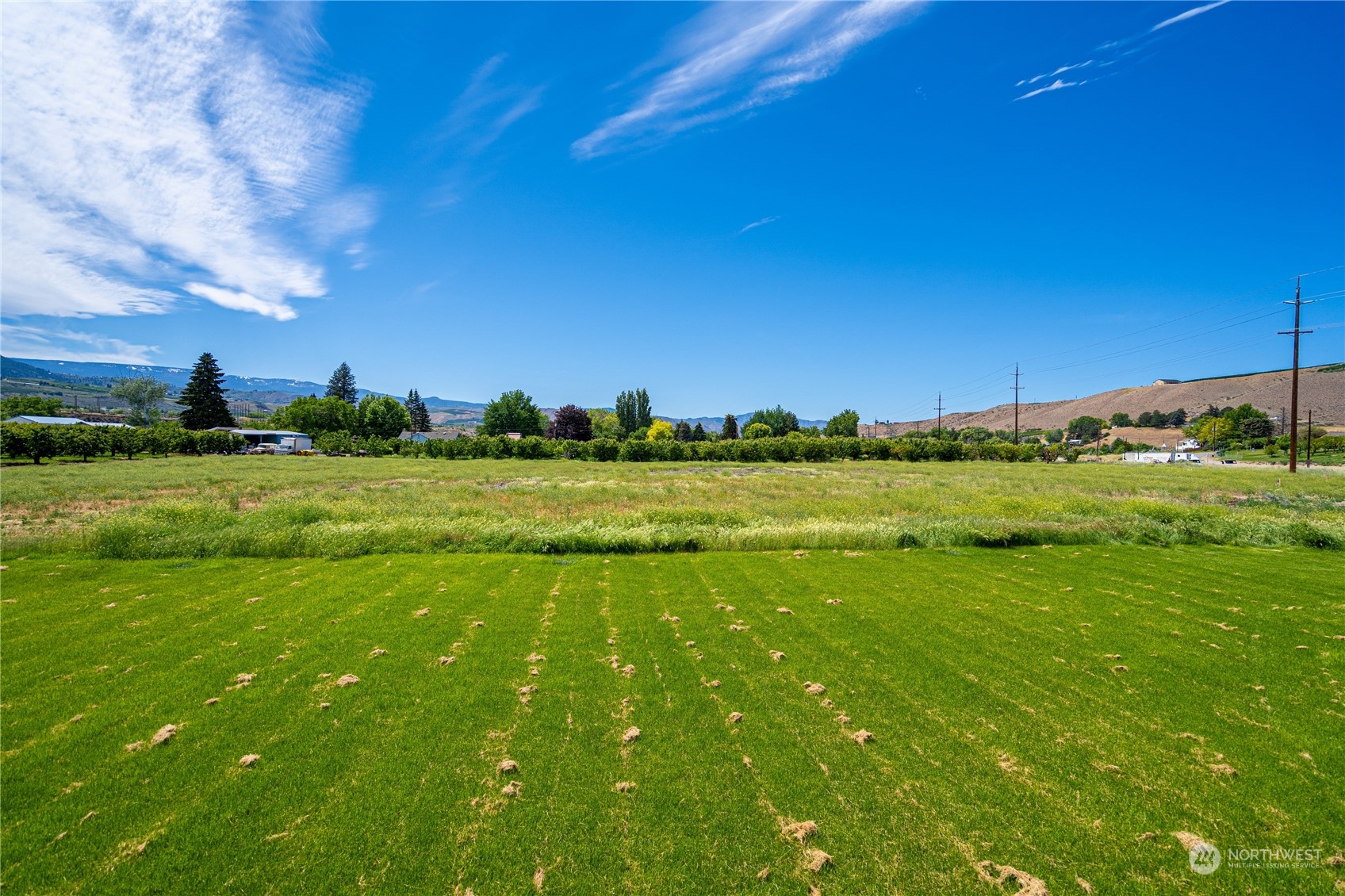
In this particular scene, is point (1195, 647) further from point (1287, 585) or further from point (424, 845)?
point (424, 845)

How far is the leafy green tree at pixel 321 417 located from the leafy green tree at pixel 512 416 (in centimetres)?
2342

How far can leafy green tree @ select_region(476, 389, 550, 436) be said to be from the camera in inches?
4294

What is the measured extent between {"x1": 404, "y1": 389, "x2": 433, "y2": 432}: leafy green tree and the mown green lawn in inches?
5409

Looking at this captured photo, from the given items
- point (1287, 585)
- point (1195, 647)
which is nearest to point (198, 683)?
point (1195, 647)

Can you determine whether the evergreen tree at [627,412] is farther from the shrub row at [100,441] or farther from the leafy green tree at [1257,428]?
the leafy green tree at [1257,428]

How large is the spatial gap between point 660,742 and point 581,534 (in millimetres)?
9618

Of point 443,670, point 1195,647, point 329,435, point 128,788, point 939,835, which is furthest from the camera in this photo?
point 329,435

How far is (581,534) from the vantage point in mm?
14266

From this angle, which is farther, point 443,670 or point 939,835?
point 443,670

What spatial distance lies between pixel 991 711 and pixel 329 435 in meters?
92.9

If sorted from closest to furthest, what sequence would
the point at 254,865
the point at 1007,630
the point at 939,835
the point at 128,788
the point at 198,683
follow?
the point at 254,865, the point at 939,835, the point at 128,788, the point at 198,683, the point at 1007,630

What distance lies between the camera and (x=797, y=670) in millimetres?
6480

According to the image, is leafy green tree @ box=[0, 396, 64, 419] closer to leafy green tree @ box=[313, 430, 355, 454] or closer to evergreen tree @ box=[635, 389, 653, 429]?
leafy green tree @ box=[313, 430, 355, 454]

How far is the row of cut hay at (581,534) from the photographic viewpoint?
12.5 metres
